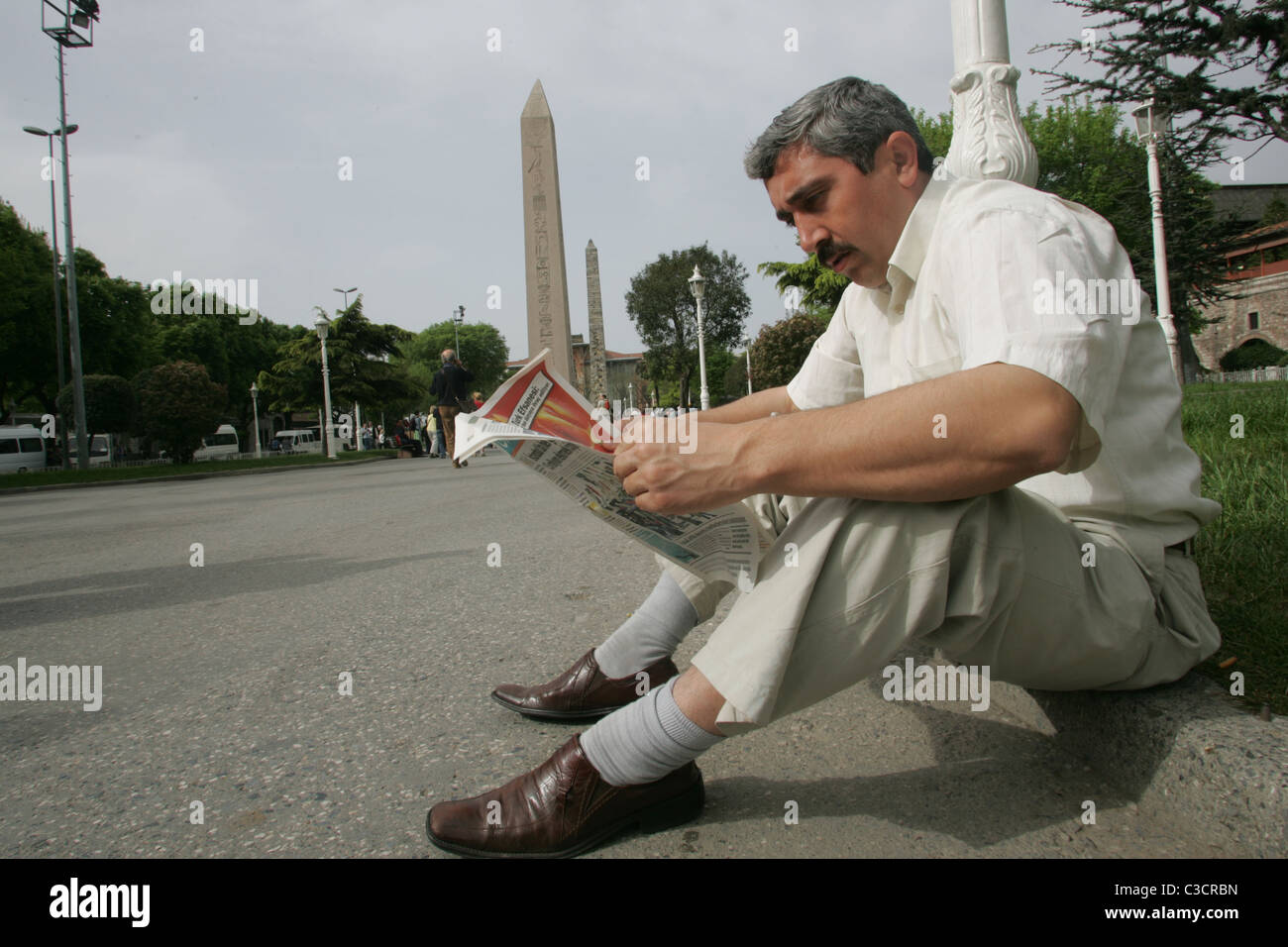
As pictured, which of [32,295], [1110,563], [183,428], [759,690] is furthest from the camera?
[32,295]

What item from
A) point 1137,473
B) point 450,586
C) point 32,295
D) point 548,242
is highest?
point 32,295

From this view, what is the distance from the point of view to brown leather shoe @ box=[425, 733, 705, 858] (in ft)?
4.91

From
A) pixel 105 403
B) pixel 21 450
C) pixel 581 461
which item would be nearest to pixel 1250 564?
pixel 581 461

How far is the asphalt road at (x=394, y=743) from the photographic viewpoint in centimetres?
160

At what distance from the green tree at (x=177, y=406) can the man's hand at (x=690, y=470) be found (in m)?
26.7

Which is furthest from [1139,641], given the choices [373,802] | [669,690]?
[373,802]

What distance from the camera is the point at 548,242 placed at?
20.5 meters

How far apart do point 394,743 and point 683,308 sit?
5689cm

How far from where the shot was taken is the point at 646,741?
144cm

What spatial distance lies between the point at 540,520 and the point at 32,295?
34.4m
